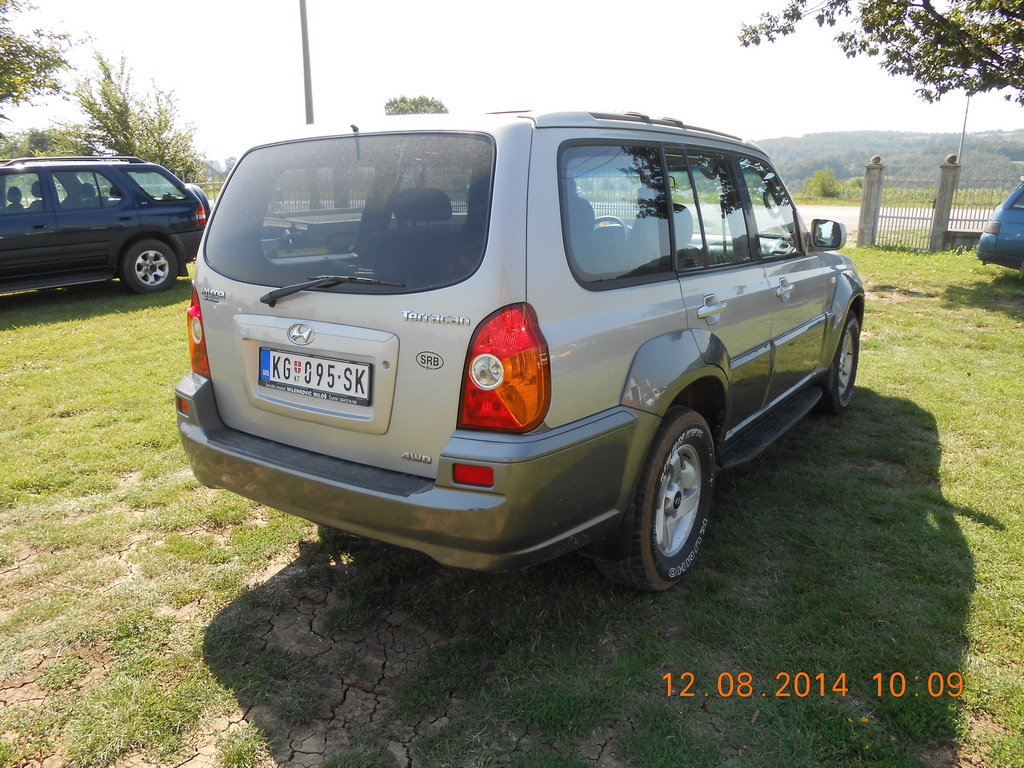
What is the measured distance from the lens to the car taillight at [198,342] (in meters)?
3.06

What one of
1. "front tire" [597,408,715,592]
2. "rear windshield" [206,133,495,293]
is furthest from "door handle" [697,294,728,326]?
"rear windshield" [206,133,495,293]

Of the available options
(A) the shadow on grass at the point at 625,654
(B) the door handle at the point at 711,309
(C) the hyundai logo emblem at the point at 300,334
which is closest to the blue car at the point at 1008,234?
(A) the shadow on grass at the point at 625,654

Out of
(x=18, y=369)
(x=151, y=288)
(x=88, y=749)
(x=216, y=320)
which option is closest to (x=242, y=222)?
(x=216, y=320)

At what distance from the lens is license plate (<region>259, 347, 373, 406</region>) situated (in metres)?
2.58

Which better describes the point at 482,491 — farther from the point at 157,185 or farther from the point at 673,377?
the point at 157,185

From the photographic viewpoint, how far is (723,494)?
4164mm

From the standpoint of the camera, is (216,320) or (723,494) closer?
(216,320)

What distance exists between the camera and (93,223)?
987 cm

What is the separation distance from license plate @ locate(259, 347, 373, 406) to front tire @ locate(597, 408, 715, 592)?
1.12m

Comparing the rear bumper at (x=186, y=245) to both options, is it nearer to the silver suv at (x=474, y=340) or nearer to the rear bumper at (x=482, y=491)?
the silver suv at (x=474, y=340)

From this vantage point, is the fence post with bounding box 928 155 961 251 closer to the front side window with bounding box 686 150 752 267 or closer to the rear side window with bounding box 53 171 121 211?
the front side window with bounding box 686 150 752 267

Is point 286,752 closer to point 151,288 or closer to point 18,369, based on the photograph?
point 18,369

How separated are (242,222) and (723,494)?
2863 mm

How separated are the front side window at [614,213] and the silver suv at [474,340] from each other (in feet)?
0.03
